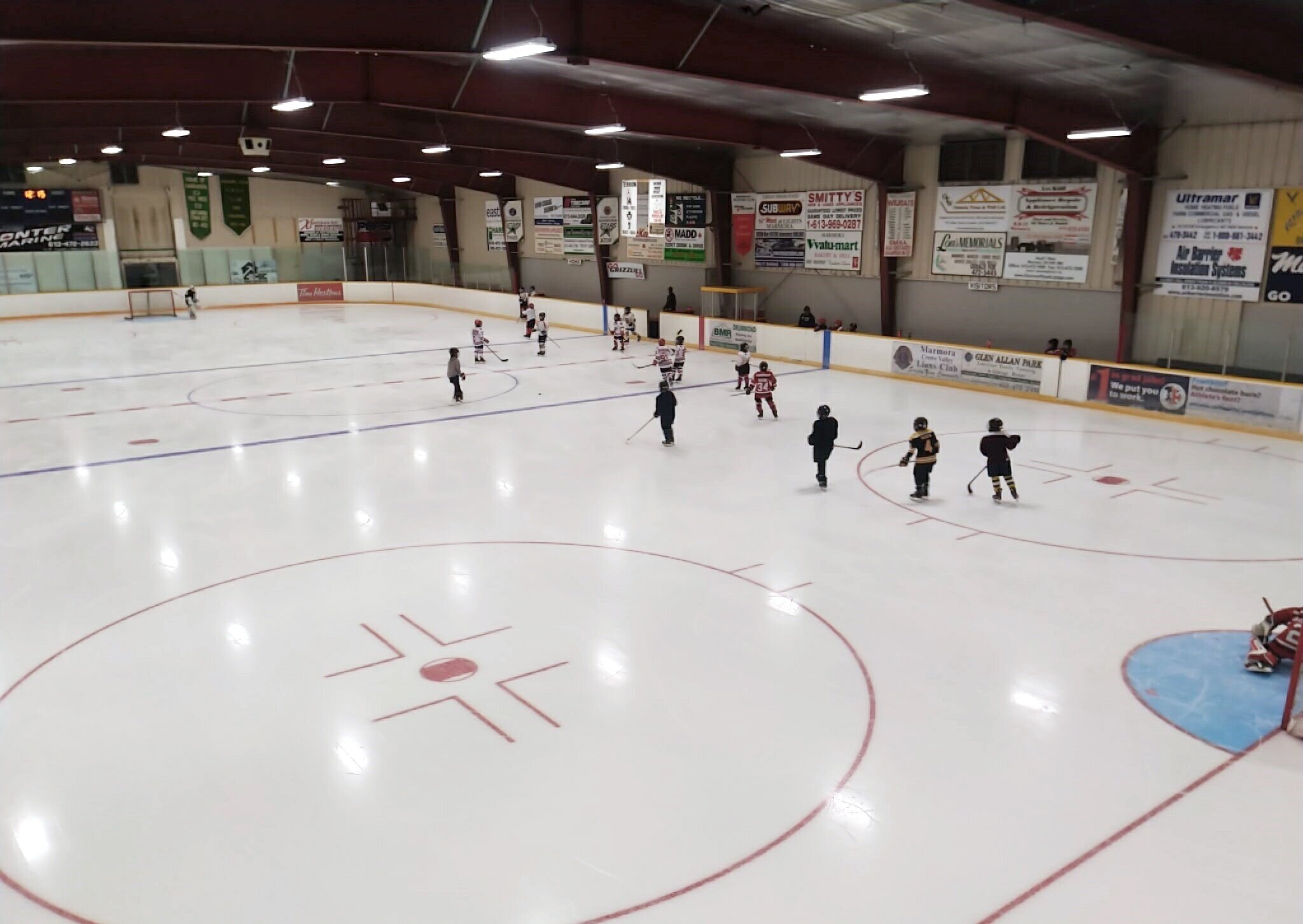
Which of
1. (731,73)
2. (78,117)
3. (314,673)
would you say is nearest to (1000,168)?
(731,73)

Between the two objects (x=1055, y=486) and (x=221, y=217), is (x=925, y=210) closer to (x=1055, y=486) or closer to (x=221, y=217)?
(x=1055, y=486)

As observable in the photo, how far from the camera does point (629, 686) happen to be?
7.25 metres

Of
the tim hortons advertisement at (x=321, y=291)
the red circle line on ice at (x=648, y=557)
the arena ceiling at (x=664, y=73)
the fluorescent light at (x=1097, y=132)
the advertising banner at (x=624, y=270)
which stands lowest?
the red circle line on ice at (x=648, y=557)

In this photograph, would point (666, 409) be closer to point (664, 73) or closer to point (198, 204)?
point (664, 73)

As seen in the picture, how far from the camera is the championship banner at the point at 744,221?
28359 mm

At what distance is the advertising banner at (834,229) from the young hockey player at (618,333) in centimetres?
568

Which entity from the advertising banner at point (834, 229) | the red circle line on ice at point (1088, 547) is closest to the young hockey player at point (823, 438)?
the red circle line on ice at point (1088, 547)

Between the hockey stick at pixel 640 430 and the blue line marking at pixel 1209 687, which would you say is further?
the hockey stick at pixel 640 430

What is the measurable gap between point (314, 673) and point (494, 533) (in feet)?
12.0

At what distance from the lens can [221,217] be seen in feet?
145

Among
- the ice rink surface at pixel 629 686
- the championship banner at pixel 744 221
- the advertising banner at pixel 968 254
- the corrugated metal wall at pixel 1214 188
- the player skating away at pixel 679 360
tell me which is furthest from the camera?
the championship banner at pixel 744 221

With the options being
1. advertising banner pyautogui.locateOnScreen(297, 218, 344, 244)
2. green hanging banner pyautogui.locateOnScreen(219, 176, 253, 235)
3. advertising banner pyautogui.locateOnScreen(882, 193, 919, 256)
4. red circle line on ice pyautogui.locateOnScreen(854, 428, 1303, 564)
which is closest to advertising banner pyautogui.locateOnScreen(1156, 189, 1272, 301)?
red circle line on ice pyautogui.locateOnScreen(854, 428, 1303, 564)

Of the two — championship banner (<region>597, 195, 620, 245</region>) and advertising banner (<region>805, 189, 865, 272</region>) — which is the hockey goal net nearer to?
championship banner (<region>597, 195, 620, 245</region>)

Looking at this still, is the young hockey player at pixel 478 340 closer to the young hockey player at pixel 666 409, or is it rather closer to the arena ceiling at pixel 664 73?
the arena ceiling at pixel 664 73
